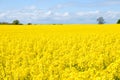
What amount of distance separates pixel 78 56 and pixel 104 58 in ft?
3.62

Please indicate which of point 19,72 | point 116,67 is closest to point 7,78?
point 19,72

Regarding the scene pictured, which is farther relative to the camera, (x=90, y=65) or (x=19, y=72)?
(x=90, y=65)

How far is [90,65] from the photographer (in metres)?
9.78

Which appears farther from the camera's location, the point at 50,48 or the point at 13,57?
the point at 50,48

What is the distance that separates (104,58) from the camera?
10.6 meters

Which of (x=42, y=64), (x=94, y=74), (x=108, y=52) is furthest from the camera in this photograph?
(x=108, y=52)

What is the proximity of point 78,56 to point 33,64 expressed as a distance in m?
2.03

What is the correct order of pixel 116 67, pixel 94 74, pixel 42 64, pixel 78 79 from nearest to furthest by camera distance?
pixel 78 79 < pixel 94 74 < pixel 116 67 < pixel 42 64

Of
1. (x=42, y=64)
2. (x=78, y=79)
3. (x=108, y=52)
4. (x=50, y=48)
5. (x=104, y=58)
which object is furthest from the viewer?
(x=50, y=48)

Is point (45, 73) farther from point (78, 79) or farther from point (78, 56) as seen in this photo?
point (78, 56)

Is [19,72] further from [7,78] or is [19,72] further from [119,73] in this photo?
[119,73]

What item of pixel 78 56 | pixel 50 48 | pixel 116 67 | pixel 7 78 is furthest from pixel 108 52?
pixel 7 78

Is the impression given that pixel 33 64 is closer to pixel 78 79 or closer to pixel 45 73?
pixel 45 73

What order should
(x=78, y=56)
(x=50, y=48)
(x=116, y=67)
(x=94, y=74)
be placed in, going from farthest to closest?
(x=50, y=48)
(x=78, y=56)
(x=116, y=67)
(x=94, y=74)
